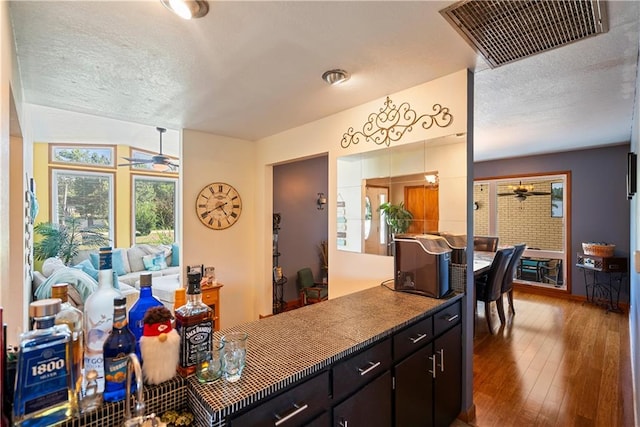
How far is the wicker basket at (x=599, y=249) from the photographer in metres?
4.33

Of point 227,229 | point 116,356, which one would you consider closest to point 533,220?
point 227,229

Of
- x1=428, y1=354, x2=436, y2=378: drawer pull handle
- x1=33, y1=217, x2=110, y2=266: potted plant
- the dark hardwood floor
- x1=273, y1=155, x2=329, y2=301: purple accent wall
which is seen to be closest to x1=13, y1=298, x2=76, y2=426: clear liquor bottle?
x1=428, y1=354, x2=436, y2=378: drawer pull handle

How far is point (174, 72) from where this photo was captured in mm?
2041

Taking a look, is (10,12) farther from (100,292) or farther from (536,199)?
(536,199)

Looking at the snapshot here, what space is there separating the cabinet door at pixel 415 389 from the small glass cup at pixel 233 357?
33.4 inches

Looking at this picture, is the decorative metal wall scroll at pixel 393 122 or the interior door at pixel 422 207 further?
the interior door at pixel 422 207

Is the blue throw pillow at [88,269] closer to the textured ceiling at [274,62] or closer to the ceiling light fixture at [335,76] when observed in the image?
the textured ceiling at [274,62]

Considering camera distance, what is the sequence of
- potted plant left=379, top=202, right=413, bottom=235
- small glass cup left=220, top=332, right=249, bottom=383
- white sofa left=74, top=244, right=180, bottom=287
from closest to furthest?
small glass cup left=220, top=332, right=249, bottom=383, potted plant left=379, top=202, right=413, bottom=235, white sofa left=74, top=244, right=180, bottom=287

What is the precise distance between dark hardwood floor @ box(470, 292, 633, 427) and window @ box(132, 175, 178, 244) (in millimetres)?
6260

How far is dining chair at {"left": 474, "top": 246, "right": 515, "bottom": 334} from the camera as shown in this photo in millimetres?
3521

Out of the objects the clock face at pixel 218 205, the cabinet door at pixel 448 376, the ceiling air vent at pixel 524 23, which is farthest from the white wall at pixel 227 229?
the ceiling air vent at pixel 524 23

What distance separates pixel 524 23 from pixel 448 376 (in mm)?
2063

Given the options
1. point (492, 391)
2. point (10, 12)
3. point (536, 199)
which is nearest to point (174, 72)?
point (10, 12)

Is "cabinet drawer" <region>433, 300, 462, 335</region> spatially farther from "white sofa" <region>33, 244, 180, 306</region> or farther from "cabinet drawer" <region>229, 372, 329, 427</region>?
"white sofa" <region>33, 244, 180, 306</region>
